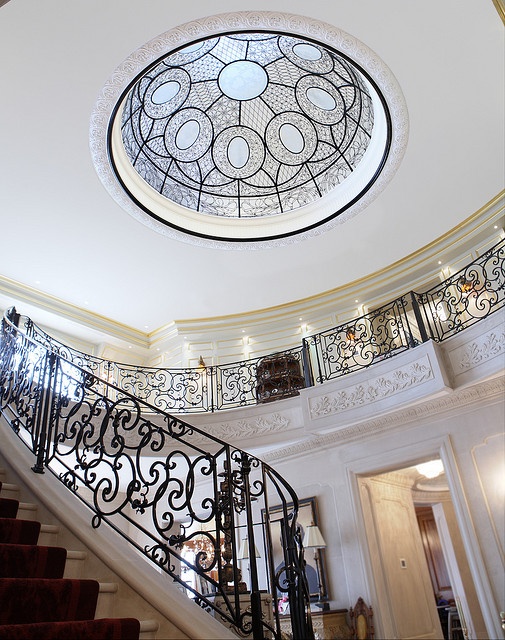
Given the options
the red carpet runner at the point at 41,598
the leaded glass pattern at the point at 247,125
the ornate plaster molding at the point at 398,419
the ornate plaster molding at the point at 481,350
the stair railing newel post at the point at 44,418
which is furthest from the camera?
the leaded glass pattern at the point at 247,125

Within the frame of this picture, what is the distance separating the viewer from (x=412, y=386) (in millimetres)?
6816

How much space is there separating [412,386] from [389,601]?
328cm

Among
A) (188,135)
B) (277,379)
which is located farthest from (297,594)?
(188,135)

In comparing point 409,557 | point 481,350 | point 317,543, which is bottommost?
point 409,557

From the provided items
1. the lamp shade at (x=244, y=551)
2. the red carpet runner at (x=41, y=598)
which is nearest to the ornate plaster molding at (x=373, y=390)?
the lamp shade at (x=244, y=551)

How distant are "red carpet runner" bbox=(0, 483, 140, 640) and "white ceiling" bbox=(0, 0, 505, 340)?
18.2ft

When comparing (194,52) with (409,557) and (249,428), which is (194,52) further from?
(409,557)

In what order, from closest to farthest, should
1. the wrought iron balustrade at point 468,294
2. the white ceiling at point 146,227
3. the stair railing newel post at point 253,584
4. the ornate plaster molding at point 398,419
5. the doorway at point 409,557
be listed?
1. the stair railing newel post at point 253,584
2. the white ceiling at point 146,227
3. the wrought iron balustrade at point 468,294
4. the ornate plaster molding at point 398,419
5. the doorway at point 409,557

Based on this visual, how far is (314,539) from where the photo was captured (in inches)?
297

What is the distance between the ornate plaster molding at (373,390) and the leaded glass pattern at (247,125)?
401cm

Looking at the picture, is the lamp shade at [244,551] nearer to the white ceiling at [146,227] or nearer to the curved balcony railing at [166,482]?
the curved balcony railing at [166,482]

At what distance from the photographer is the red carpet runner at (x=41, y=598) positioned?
213 centimetres

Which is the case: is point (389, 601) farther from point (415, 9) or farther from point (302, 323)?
point (415, 9)

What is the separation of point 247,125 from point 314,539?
24.7ft
